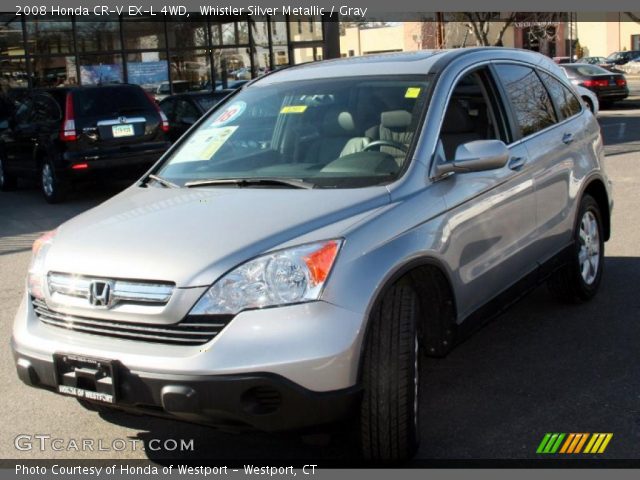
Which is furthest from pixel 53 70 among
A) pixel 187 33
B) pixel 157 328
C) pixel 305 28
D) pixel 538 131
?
pixel 157 328

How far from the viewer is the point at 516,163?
485 cm

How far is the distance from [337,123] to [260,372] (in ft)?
6.04

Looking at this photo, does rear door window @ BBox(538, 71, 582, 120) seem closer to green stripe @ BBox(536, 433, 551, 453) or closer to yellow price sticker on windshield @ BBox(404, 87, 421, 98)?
yellow price sticker on windshield @ BBox(404, 87, 421, 98)

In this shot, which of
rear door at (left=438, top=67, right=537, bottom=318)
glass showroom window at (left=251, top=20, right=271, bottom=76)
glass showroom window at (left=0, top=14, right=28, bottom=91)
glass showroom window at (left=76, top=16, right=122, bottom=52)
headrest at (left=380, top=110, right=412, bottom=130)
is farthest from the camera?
glass showroom window at (left=251, top=20, right=271, bottom=76)

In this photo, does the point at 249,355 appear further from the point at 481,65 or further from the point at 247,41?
the point at 247,41

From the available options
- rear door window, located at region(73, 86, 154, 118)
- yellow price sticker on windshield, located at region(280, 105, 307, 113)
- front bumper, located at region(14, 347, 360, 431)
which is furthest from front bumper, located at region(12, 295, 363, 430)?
rear door window, located at region(73, 86, 154, 118)

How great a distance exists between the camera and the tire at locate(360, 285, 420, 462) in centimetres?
341

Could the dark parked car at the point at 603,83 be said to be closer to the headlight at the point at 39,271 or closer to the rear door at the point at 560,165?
the rear door at the point at 560,165

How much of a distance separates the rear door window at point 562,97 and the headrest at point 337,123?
6.08 feet

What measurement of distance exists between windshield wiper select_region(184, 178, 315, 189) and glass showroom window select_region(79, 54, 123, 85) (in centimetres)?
1789

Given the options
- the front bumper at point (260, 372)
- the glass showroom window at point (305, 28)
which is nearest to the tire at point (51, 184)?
the front bumper at point (260, 372)

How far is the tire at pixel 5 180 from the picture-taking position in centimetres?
1432

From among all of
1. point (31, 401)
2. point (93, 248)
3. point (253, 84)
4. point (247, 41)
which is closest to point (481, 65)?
point (253, 84)

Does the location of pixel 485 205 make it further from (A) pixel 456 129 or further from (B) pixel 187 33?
(B) pixel 187 33
